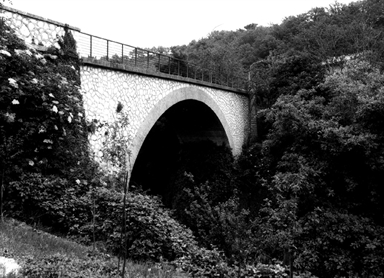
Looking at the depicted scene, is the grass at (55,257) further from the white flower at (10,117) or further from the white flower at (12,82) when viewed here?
the white flower at (12,82)

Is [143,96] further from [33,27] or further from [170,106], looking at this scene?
[33,27]

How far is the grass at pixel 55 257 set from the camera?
3523 mm

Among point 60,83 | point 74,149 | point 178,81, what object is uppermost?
point 178,81

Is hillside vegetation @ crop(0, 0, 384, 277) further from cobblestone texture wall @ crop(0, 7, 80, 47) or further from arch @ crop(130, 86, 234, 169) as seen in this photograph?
arch @ crop(130, 86, 234, 169)

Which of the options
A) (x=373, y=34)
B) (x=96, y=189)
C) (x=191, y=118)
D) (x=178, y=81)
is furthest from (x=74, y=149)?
(x=373, y=34)

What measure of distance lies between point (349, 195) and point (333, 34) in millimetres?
14591

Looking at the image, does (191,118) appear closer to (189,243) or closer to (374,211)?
(374,211)

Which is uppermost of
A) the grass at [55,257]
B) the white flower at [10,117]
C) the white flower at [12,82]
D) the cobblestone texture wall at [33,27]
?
the cobblestone texture wall at [33,27]

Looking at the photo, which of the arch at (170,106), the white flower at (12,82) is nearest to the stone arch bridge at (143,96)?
the arch at (170,106)

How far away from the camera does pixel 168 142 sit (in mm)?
19453

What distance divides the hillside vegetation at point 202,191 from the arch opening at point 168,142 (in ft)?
8.63

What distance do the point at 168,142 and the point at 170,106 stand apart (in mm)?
6600

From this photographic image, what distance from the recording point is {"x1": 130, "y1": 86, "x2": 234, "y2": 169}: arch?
10.8m

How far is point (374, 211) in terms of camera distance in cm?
962
